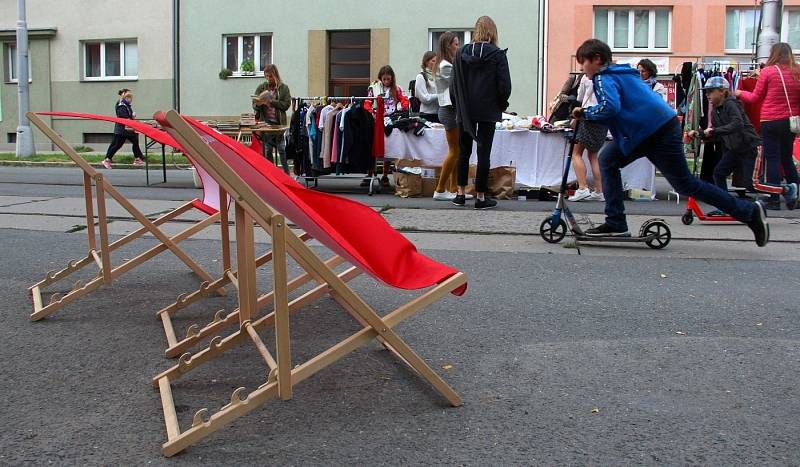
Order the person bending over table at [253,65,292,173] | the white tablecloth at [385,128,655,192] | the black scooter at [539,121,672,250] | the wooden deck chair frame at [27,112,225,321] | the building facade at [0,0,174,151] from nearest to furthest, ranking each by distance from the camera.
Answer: the wooden deck chair frame at [27,112,225,321] → the black scooter at [539,121,672,250] → the white tablecloth at [385,128,655,192] → the person bending over table at [253,65,292,173] → the building facade at [0,0,174,151]

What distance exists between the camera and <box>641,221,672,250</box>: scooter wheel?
6.88 meters

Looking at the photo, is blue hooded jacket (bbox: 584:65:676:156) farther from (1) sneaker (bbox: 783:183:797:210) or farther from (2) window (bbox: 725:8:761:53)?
(2) window (bbox: 725:8:761:53)

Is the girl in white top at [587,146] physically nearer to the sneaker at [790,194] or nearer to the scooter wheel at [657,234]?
the sneaker at [790,194]

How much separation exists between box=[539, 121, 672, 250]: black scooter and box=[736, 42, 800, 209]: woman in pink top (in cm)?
320

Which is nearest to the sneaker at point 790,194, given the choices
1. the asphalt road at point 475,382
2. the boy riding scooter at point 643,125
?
the boy riding scooter at point 643,125

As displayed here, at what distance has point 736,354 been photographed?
4043 mm

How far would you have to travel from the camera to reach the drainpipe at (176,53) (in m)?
24.9

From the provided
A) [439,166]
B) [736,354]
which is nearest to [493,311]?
[736,354]

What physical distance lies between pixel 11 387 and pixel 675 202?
875cm

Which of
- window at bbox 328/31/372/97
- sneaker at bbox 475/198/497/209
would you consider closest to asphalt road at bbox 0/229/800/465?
sneaker at bbox 475/198/497/209

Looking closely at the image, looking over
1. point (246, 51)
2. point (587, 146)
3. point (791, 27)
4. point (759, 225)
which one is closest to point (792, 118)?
point (587, 146)

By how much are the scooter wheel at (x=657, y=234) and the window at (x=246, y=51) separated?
62.9ft

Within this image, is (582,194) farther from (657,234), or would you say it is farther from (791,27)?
(791,27)

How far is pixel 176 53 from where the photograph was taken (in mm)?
24969
